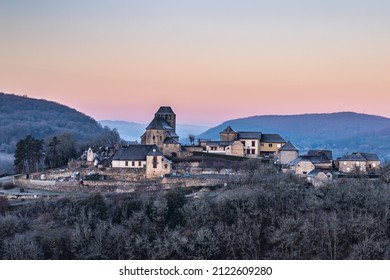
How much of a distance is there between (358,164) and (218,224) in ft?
28.2

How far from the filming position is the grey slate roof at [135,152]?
24797 millimetres

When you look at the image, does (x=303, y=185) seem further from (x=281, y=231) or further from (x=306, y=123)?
(x=306, y=123)

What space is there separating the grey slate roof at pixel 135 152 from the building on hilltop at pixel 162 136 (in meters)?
1.24

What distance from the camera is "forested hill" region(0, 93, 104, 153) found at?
55.1 m

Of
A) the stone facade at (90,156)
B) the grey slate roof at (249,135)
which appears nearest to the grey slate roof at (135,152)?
the stone facade at (90,156)

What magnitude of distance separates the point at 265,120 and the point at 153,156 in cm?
1550

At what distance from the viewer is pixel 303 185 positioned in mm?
20531

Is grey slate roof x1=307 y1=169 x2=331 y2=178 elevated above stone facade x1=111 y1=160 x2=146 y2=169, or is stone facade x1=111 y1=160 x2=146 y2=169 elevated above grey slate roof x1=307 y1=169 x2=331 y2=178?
stone facade x1=111 y1=160 x2=146 y2=169

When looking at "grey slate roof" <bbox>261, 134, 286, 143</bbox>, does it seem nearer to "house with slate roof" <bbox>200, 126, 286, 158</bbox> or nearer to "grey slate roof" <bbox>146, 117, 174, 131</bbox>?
"house with slate roof" <bbox>200, 126, 286, 158</bbox>

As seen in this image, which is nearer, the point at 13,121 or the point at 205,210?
the point at 205,210

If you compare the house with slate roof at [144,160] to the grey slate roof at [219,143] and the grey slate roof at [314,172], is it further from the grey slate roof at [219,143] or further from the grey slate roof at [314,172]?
the grey slate roof at [314,172]

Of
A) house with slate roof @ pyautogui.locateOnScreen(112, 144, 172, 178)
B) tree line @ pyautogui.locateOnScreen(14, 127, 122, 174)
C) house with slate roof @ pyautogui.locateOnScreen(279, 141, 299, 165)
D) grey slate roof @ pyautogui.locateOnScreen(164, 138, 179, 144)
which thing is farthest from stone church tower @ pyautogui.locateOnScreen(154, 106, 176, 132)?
house with slate roof @ pyautogui.locateOnScreen(279, 141, 299, 165)

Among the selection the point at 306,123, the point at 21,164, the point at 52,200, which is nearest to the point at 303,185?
the point at 52,200

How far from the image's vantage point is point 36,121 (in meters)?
63.8
